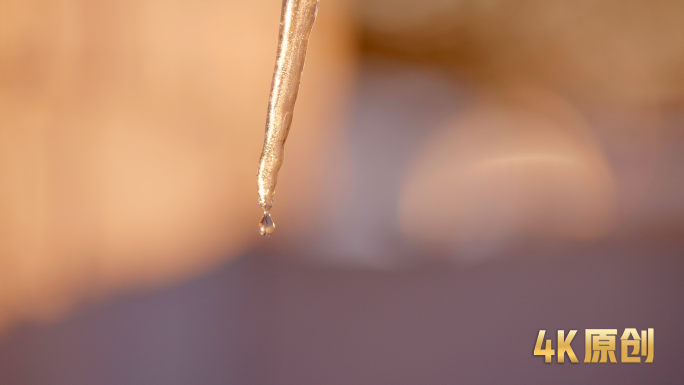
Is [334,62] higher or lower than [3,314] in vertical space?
higher

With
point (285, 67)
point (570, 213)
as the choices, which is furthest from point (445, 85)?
point (285, 67)

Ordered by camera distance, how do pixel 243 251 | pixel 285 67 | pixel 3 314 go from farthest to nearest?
pixel 243 251, pixel 3 314, pixel 285 67

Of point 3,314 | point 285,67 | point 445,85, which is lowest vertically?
point 3,314

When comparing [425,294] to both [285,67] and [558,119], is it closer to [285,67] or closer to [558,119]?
[558,119]

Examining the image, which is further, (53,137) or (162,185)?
(162,185)

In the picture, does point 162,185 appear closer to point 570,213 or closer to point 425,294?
point 425,294

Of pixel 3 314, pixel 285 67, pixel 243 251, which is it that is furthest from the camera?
pixel 243 251

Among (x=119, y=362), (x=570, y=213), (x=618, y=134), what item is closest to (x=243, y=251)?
(x=119, y=362)
